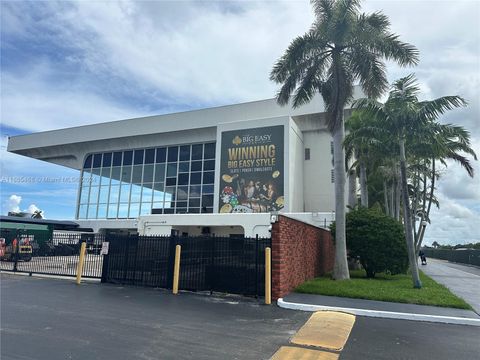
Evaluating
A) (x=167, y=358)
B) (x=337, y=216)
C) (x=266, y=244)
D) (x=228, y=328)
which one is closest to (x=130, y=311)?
(x=228, y=328)

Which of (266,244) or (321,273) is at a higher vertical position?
(266,244)

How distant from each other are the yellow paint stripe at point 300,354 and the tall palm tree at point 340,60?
32.3ft

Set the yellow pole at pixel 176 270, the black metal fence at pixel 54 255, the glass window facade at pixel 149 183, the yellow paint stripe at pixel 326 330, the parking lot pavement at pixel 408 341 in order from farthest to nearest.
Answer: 1. the glass window facade at pixel 149 183
2. the black metal fence at pixel 54 255
3. the yellow pole at pixel 176 270
4. the yellow paint stripe at pixel 326 330
5. the parking lot pavement at pixel 408 341

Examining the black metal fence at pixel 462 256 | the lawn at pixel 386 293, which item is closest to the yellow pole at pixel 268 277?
the lawn at pixel 386 293

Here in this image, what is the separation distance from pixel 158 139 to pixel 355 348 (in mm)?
38261

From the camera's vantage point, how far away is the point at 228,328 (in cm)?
770

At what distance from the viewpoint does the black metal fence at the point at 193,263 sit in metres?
11.7

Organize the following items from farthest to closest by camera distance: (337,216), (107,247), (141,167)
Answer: (141,167), (337,216), (107,247)

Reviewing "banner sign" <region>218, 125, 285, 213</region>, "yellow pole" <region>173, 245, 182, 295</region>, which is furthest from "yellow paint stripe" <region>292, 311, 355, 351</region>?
"banner sign" <region>218, 125, 285, 213</region>

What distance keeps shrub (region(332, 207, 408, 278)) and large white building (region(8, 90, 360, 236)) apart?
358 inches

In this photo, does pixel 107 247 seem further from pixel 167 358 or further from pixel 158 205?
pixel 158 205

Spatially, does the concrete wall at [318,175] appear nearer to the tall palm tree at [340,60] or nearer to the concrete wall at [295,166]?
the concrete wall at [295,166]

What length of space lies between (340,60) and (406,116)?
13.3 feet

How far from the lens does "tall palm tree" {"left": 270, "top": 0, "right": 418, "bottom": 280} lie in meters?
15.7
